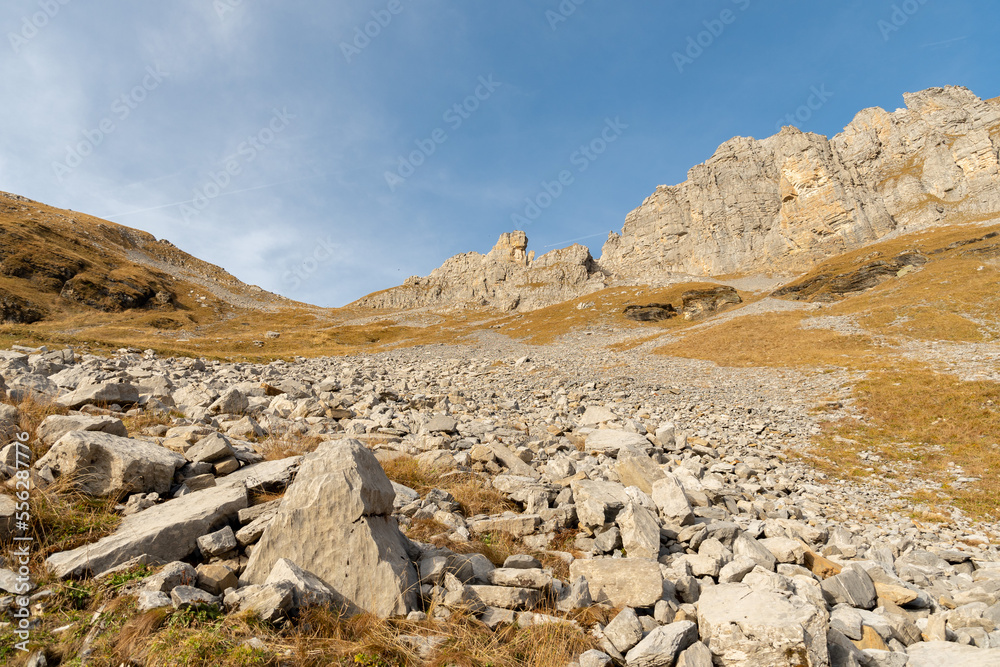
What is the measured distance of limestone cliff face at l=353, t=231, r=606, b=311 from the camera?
15912 cm

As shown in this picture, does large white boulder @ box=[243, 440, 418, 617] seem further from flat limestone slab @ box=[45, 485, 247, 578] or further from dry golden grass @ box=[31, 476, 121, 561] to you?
dry golden grass @ box=[31, 476, 121, 561]

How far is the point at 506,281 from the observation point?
17775 cm

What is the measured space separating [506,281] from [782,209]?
105 meters

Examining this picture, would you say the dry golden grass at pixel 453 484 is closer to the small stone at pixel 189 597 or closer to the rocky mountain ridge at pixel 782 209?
the small stone at pixel 189 597

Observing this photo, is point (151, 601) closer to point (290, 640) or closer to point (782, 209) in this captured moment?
point (290, 640)

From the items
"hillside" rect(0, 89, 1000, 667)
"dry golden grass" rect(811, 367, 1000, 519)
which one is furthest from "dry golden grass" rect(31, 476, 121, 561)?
"dry golden grass" rect(811, 367, 1000, 519)

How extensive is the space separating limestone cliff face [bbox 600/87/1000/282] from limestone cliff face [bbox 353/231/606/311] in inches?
792

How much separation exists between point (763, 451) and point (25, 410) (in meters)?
19.2

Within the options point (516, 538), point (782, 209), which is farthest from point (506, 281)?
point (516, 538)

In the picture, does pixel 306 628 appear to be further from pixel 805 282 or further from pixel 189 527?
pixel 805 282

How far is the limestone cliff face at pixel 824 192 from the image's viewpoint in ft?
387

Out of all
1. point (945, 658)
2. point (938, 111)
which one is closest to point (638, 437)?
point (945, 658)

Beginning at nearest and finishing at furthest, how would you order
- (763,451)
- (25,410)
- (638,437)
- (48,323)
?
1. (25,410)
2. (638,437)
3. (763,451)
4. (48,323)

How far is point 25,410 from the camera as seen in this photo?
6.63m
